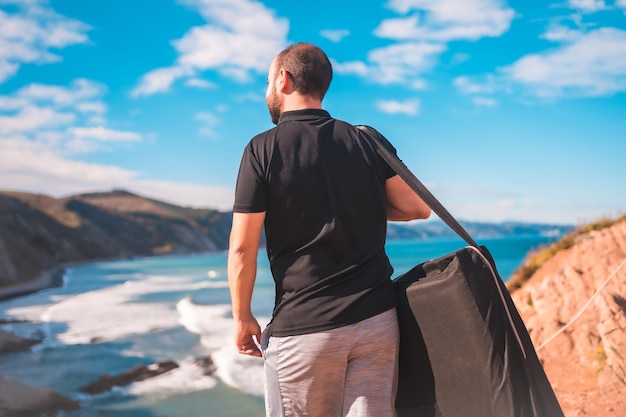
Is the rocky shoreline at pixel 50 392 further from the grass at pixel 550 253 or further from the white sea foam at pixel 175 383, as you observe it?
the grass at pixel 550 253

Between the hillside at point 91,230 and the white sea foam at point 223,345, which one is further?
the hillside at point 91,230

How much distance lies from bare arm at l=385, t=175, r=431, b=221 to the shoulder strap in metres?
0.04

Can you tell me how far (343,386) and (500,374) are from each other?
0.53 m

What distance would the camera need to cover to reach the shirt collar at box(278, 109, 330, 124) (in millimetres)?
2033

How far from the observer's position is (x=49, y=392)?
38.4 feet

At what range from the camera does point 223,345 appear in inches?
690

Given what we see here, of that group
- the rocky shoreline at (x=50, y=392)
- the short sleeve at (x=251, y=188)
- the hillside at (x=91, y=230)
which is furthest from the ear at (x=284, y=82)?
the hillside at (x=91, y=230)

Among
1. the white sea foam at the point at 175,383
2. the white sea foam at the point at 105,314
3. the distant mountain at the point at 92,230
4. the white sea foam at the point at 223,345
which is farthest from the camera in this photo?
the distant mountain at the point at 92,230

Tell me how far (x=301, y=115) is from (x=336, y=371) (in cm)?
89

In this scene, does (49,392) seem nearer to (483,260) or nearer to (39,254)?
(483,260)

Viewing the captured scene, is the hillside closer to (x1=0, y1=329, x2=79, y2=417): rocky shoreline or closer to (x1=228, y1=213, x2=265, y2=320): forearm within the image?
(x1=0, y1=329, x2=79, y2=417): rocky shoreline

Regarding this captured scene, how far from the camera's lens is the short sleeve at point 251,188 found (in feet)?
6.31

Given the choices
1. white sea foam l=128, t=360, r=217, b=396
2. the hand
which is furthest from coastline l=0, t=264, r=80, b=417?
the hand

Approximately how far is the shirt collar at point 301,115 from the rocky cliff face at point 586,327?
333 centimetres
